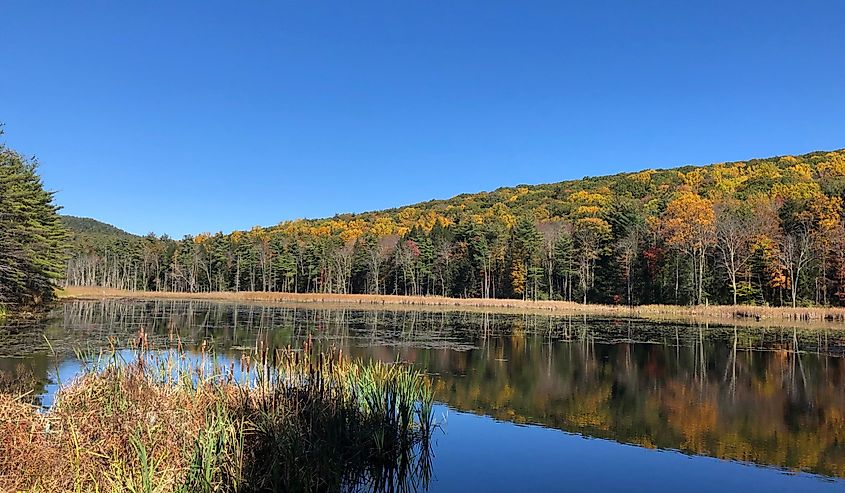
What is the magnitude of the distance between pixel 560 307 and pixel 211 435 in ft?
160

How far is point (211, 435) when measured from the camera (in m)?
5.44

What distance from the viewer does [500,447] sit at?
29.5 feet

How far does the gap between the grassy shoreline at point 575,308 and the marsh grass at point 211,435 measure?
3386 cm

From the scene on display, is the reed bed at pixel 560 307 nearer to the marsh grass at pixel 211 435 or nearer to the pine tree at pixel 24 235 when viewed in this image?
the pine tree at pixel 24 235

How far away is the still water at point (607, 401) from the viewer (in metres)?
7.97

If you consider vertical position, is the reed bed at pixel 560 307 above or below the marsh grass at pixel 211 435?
below

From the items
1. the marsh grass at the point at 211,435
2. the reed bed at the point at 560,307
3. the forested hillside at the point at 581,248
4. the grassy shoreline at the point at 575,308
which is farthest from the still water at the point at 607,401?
the forested hillside at the point at 581,248

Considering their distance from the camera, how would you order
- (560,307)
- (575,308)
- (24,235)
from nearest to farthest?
1. (24,235)
2. (575,308)
3. (560,307)

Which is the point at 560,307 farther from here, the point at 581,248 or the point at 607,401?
the point at 607,401

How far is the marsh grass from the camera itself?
5043mm

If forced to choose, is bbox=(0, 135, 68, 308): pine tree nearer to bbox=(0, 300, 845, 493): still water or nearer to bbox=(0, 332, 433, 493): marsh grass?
bbox=(0, 300, 845, 493): still water

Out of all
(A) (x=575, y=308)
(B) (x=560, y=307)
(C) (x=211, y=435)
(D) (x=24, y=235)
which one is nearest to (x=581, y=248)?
(B) (x=560, y=307)

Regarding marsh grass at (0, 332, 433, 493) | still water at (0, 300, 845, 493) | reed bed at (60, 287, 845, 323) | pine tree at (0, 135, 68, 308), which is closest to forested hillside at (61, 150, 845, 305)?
reed bed at (60, 287, 845, 323)

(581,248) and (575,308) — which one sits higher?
(581,248)
